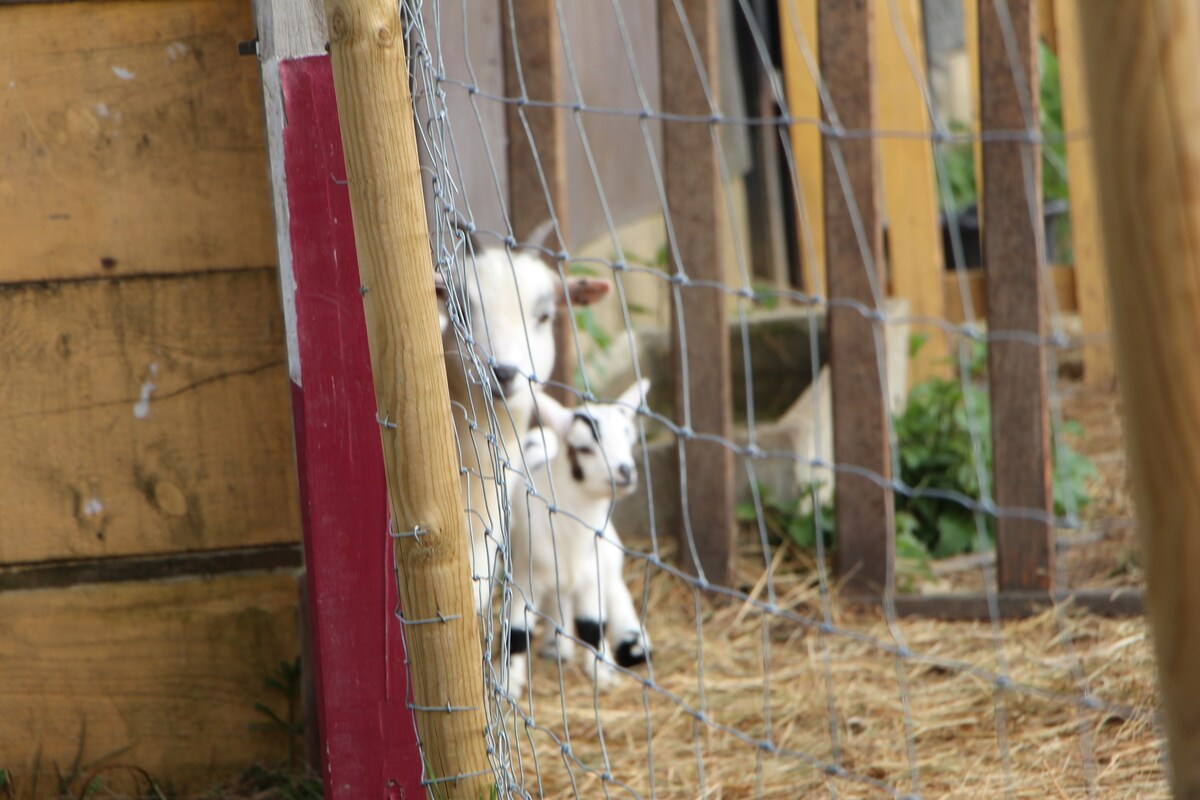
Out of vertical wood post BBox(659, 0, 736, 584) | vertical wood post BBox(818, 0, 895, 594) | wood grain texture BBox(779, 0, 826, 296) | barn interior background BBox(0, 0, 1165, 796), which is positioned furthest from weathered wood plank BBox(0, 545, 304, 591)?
wood grain texture BBox(779, 0, 826, 296)

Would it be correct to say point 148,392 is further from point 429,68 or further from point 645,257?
point 645,257

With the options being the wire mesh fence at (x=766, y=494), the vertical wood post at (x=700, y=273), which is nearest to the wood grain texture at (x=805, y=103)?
the wire mesh fence at (x=766, y=494)

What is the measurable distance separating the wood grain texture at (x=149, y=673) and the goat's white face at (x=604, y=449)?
29.5 inches

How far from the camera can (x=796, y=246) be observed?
7141 millimetres

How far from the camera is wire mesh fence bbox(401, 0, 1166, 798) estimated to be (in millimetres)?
2084

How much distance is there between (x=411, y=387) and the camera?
150 cm

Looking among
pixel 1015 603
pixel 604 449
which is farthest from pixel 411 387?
pixel 1015 603

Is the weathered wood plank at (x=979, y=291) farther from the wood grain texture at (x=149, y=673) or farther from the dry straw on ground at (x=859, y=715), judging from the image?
the wood grain texture at (x=149, y=673)

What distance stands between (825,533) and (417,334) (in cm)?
216

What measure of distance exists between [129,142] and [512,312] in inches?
32.1

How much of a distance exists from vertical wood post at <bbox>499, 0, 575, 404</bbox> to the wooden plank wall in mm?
829

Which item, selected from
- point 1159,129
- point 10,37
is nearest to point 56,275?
point 10,37

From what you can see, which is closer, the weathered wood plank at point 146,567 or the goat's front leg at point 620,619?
the weathered wood plank at point 146,567

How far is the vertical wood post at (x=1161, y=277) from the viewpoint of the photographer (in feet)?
2.36
